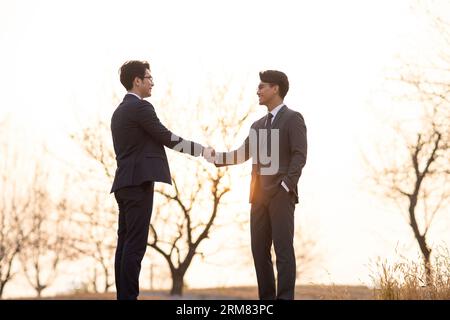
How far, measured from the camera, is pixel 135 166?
6180 mm

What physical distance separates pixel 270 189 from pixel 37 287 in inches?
1027

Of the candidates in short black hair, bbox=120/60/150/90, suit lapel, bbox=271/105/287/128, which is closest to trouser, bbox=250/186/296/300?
suit lapel, bbox=271/105/287/128

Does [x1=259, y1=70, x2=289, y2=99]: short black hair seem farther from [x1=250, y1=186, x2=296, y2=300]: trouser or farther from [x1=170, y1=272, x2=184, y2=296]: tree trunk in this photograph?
[x1=170, y1=272, x2=184, y2=296]: tree trunk

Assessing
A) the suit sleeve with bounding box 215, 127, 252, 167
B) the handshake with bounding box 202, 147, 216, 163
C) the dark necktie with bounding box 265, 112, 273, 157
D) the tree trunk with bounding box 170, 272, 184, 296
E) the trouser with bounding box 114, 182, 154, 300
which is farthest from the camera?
the tree trunk with bounding box 170, 272, 184, 296

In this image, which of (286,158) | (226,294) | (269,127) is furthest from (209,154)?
(226,294)

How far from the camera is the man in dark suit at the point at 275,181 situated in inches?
248

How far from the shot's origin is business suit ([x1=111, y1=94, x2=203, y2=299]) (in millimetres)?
6082

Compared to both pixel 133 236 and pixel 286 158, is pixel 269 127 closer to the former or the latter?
pixel 286 158

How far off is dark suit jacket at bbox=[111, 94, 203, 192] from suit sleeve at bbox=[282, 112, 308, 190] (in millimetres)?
1007

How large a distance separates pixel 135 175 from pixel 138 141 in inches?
13.5

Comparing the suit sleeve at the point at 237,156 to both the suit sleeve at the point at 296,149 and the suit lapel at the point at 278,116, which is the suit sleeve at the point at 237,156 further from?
the suit sleeve at the point at 296,149

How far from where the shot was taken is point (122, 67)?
642 centimetres
